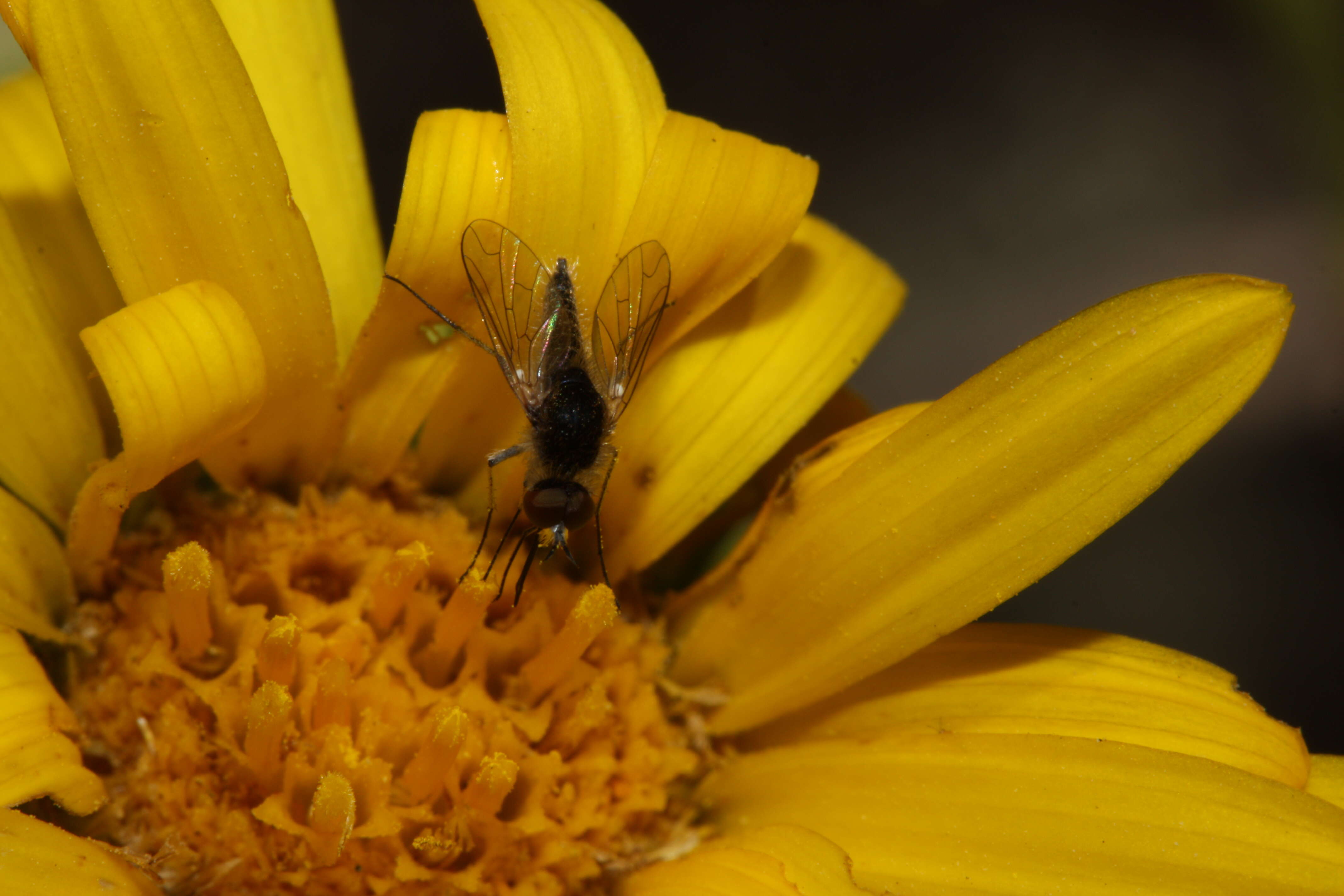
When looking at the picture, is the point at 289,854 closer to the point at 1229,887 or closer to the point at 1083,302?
the point at 1229,887

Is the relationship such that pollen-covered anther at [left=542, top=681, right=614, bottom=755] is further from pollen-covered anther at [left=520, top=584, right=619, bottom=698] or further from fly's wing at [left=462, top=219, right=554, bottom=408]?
fly's wing at [left=462, top=219, right=554, bottom=408]

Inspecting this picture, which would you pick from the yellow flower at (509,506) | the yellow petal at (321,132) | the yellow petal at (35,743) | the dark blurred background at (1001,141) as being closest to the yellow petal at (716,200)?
the yellow flower at (509,506)

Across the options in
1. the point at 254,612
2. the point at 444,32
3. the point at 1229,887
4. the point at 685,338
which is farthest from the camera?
the point at 444,32

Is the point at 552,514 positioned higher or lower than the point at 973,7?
lower

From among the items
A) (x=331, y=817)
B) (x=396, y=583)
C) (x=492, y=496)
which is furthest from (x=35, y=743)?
(x=492, y=496)

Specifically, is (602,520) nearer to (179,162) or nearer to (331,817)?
(331,817)

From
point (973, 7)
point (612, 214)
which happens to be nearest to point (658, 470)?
point (612, 214)

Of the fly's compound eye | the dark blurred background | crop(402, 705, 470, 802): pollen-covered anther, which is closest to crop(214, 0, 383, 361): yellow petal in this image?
the fly's compound eye
